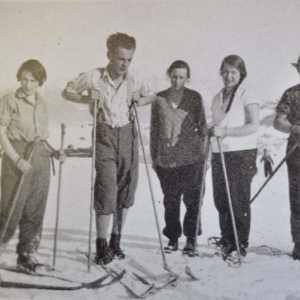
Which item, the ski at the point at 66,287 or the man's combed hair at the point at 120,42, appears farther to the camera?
the man's combed hair at the point at 120,42

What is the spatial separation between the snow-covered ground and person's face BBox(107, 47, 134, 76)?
364 millimetres

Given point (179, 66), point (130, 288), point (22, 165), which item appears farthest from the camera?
point (179, 66)

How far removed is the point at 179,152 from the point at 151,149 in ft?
0.52

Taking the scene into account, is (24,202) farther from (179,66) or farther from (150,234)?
(179,66)

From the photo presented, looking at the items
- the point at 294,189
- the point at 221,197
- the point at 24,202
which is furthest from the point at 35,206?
the point at 294,189

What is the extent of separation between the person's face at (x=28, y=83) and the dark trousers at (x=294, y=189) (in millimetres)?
1460

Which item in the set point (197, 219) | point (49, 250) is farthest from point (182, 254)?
point (49, 250)

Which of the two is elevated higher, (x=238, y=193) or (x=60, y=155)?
(x=60, y=155)

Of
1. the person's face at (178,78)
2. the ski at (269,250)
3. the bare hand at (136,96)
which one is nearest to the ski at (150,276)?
the ski at (269,250)

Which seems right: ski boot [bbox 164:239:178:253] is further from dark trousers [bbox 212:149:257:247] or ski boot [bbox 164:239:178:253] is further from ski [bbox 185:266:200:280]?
dark trousers [bbox 212:149:257:247]

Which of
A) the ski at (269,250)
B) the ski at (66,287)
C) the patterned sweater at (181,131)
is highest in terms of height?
the patterned sweater at (181,131)

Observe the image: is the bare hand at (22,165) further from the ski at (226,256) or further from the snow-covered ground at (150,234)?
the ski at (226,256)

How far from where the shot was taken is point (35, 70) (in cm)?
212

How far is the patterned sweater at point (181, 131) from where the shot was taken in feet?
6.77
